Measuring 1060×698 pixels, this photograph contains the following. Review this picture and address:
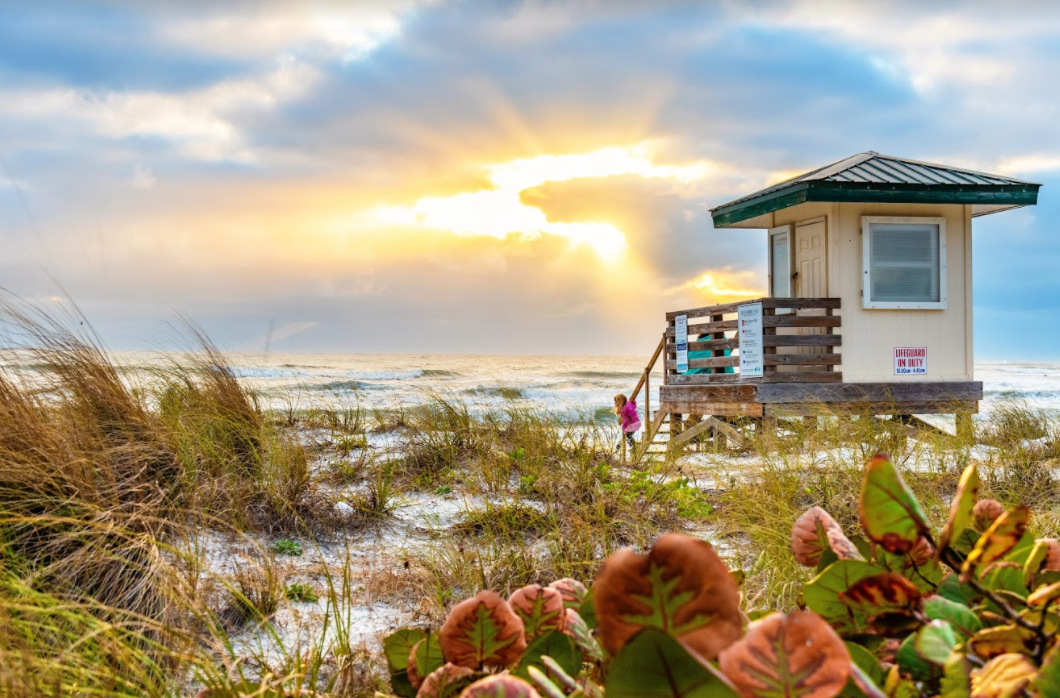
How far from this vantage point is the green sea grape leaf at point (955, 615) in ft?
2.25

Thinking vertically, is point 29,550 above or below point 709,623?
below

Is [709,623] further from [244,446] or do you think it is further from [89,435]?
[244,446]

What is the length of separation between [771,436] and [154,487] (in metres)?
5.49

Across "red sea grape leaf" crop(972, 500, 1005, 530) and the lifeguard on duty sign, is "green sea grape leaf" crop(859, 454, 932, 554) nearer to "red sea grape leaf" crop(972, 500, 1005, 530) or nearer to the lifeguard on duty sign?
"red sea grape leaf" crop(972, 500, 1005, 530)

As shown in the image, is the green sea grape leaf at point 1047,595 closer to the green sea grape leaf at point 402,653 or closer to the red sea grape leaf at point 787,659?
the red sea grape leaf at point 787,659

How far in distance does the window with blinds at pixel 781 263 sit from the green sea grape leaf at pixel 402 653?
40.2 ft

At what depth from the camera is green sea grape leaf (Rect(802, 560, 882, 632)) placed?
74cm

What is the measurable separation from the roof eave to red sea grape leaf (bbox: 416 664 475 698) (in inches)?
430

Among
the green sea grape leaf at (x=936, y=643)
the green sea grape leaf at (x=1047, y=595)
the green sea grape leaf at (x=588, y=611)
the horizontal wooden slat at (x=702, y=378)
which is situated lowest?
the horizontal wooden slat at (x=702, y=378)

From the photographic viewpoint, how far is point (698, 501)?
16.8 ft

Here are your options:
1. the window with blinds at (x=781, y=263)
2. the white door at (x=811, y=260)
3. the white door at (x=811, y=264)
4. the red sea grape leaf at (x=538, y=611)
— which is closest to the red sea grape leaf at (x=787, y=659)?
the red sea grape leaf at (x=538, y=611)

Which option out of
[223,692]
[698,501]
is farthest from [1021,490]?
[223,692]

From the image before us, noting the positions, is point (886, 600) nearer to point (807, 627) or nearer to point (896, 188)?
point (807, 627)

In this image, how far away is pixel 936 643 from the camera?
610 mm
